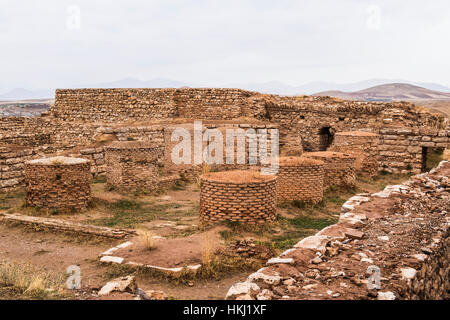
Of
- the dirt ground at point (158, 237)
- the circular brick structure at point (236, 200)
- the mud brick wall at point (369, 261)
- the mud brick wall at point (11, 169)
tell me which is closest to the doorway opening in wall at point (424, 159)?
the dirt ground at point (158, 237)

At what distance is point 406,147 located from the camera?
15.3 meters

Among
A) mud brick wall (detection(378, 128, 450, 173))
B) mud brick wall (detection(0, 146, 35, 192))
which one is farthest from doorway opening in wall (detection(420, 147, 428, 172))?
mud brick wall (detection(0, 146, 35, 192))

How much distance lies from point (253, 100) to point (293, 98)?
285 cm

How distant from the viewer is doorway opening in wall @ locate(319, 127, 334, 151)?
19219 mm

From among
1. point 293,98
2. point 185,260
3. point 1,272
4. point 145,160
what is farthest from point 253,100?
point 1,272

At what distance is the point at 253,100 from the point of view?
1928 cm

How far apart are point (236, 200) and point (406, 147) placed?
9.74 metres

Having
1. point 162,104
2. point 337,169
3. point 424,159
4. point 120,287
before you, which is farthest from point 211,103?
point 120,287

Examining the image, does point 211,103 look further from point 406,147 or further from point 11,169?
point 11,169

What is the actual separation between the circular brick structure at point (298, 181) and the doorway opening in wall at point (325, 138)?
8.84m

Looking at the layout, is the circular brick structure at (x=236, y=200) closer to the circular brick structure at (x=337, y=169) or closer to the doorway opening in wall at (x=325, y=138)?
the circular brick structure at (x=337, y=169)

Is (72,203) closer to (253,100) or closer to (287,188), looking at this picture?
(287,188)

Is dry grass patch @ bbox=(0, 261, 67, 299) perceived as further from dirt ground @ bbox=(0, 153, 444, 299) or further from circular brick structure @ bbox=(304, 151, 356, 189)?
circular brick structure @ bbox=(304, 151, 356, 189)
